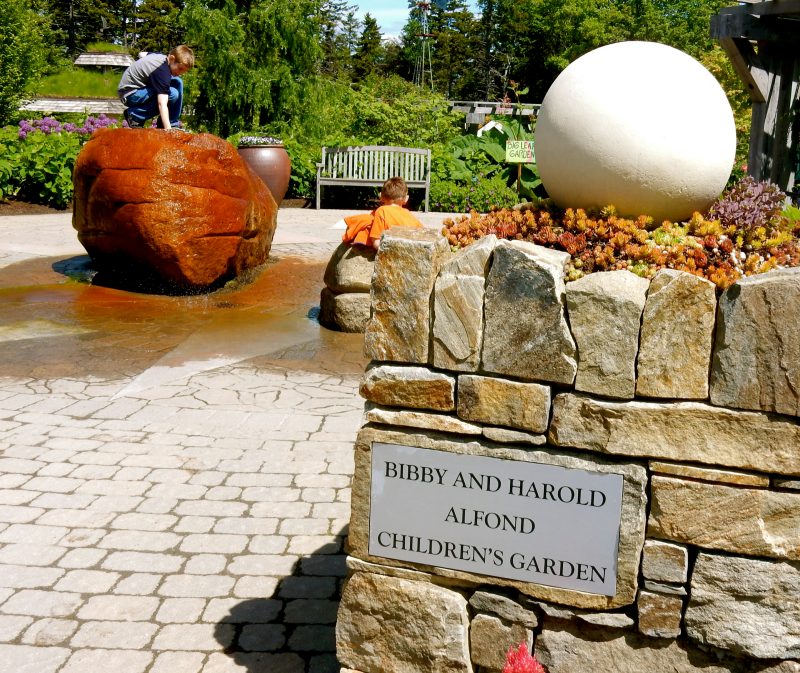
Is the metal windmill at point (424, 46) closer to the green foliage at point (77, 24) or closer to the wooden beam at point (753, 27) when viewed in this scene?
the green foliage at point (77, 24)

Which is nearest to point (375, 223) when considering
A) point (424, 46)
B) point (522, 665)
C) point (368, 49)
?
point (522, 665)

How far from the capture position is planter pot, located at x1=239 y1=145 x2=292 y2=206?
13.3m

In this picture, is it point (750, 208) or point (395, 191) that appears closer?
point (750, 208)

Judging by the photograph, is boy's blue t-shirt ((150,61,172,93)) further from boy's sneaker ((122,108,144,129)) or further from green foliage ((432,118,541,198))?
green foliage ((432,118,541,198))

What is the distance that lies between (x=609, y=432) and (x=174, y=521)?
2474mm

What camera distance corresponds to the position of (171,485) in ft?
15.1

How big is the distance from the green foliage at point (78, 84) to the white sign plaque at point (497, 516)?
40.1 m

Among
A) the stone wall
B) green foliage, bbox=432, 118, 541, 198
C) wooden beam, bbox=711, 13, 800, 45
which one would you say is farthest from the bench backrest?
the stone wall

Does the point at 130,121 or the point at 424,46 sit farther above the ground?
the point at 424,46

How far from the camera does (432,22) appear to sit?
61.4 m

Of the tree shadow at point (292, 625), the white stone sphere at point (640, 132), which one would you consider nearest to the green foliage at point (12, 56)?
the tree shadow at point (292, 625)

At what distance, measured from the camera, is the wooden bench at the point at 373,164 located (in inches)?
642

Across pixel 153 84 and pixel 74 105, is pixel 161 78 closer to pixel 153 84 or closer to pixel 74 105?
pixel 153 84

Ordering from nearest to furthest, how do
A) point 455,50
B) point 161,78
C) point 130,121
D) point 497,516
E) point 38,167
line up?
point 497,516 → point 161,78 → point 130,121 → point 38,167 → point 455,50
